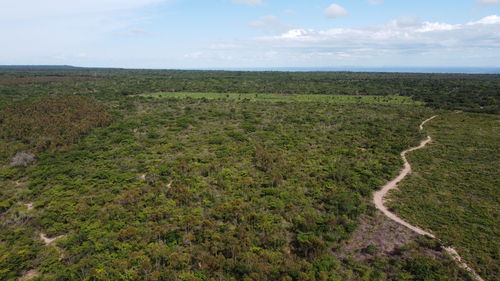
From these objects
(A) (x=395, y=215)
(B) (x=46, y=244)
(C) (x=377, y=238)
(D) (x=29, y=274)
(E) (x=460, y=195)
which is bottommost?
(D) (x=29, y=274)

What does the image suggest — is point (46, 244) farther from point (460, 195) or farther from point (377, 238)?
point (460, 195)

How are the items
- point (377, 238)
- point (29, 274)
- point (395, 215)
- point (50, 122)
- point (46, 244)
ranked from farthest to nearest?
point (50, 122) → point (395, 215) → point (377, 238) → point (46, 244) → point (29, 274)

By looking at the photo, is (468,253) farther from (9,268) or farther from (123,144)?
(123,144)

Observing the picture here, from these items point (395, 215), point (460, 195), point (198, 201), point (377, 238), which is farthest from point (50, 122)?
point (460, 195)

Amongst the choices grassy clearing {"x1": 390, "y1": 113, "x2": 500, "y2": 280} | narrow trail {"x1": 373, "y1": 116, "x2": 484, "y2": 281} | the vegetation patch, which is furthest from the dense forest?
grassy clearing {"x1": 390, "y1": 113, "x2": 500, "y2": 280}

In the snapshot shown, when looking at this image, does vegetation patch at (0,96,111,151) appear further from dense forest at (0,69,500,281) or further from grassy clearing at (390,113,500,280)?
grassy clearing at (390,113,500,280)

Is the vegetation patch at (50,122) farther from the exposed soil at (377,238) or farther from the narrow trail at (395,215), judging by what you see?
the narrow trail at (395,215)

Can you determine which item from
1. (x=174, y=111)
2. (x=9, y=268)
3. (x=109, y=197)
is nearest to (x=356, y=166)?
(x=109, y=197)
